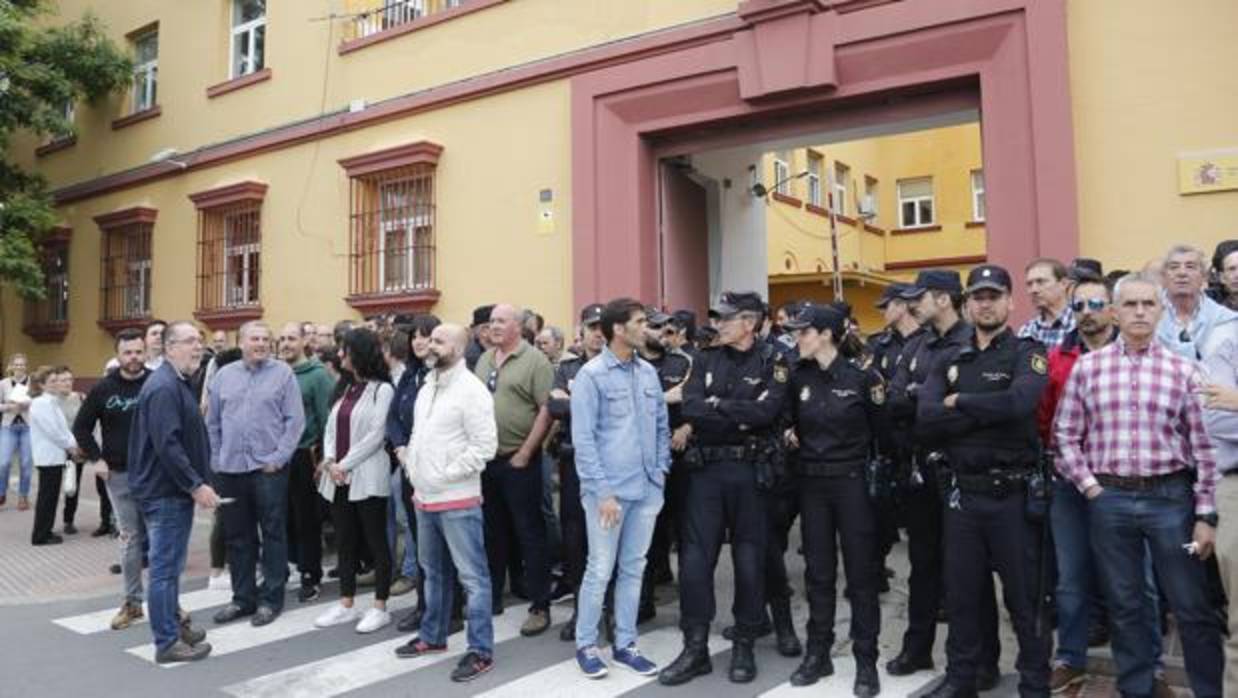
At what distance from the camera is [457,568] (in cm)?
522

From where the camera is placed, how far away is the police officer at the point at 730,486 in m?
4.85

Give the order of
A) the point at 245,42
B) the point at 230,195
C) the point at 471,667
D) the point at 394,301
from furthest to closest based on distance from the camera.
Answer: the point at 245,42, the point at 230,195, the point at 394,301, the point at 471,667

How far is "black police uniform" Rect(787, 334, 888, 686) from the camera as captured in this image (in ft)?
15.1

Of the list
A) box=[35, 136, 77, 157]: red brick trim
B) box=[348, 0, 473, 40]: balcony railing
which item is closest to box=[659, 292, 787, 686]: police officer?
box=[348, 0, 473, 40]: balcony railing

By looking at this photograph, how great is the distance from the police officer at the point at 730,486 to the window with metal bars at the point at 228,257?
373 inches

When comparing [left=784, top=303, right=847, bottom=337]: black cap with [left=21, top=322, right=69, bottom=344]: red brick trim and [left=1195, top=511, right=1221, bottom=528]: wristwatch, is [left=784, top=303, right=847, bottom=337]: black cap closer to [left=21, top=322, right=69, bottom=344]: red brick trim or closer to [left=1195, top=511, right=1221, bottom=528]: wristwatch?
[left=1195, top=511, right=1221, bottom=528]: wristwatch

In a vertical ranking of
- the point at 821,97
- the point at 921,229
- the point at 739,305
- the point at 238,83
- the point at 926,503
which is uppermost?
the point at 238,83

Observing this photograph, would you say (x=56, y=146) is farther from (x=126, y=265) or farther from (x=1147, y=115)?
(x=1147, y=115)

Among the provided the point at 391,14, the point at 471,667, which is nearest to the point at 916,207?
the point at 391,14

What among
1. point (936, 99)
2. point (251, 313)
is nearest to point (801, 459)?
point (936, 99)

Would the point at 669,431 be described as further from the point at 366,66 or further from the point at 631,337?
the point at 366,66

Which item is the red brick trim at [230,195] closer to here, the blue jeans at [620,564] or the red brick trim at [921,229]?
the blue jeans at [620,564]

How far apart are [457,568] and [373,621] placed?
Answer: 3.61 ft

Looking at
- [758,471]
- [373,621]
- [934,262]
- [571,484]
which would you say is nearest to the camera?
[758,471]
